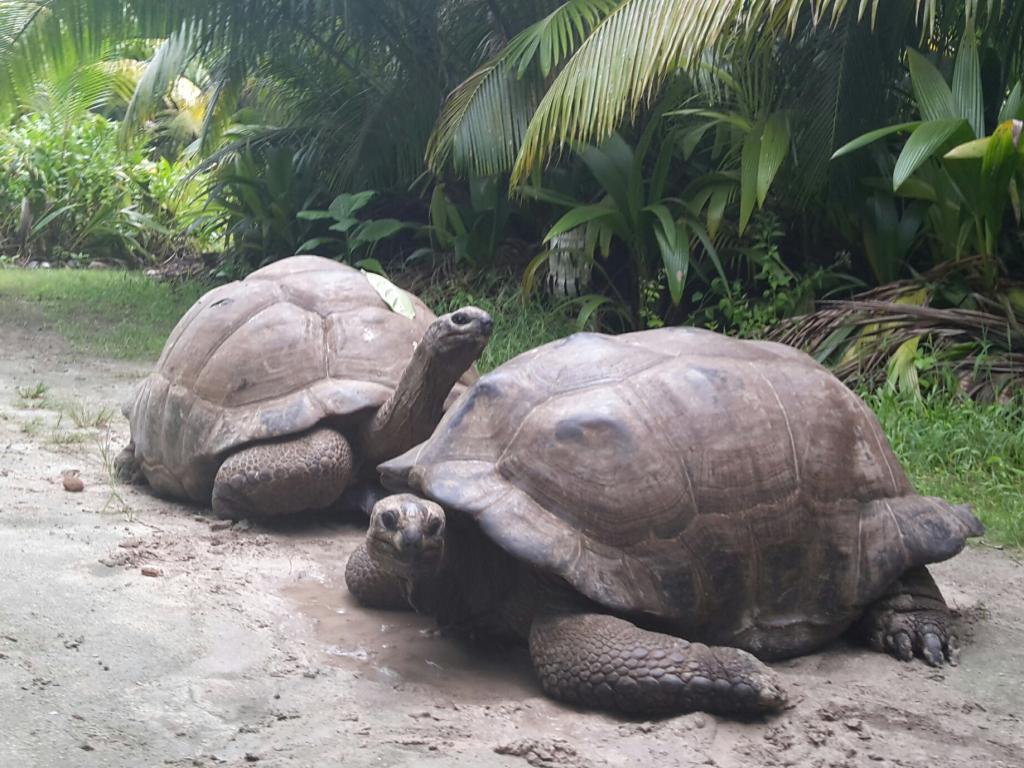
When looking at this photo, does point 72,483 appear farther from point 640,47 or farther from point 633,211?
point 633,211

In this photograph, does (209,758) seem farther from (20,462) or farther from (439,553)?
(20,462)

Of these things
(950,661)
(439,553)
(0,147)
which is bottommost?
(950,661)

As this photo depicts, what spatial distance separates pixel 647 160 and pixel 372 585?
4.89m

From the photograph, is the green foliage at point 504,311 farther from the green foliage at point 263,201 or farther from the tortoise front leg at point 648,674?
the tortoise front leg at point 648,674

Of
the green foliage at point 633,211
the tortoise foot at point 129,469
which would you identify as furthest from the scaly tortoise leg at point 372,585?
the green foliage at point 633,211

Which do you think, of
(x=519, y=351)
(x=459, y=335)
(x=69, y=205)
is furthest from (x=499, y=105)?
(x=69, y=205)

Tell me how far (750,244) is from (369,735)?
201 inches

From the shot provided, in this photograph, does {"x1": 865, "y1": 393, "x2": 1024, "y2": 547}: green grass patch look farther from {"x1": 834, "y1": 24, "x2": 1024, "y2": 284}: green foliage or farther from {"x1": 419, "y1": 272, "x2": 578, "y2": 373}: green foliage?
{"x1": 419, "y1": 272, "x2": 578, "y2": 373}: green foliage

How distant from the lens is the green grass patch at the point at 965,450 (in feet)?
13.9

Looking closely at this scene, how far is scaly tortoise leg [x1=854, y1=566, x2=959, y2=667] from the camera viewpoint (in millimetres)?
2850

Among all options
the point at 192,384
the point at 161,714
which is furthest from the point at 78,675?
the point at 192,384

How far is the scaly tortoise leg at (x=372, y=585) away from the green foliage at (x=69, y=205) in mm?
11217

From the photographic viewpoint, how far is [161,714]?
2338 mm

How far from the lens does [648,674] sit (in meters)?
2.46
